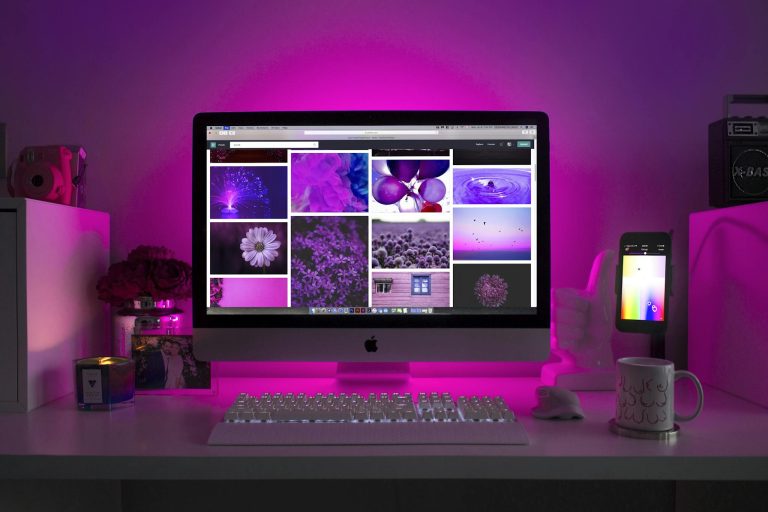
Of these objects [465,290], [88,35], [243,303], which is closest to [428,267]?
[465,290]

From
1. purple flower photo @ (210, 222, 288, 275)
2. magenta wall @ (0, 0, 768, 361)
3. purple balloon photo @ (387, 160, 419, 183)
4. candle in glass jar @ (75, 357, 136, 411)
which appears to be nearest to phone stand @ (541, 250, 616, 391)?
magenta wall @ (0, 0, 768, 361)

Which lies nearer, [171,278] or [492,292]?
[492,292]

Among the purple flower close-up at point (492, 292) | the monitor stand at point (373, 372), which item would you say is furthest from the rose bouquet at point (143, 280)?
the purple flower close-up at point (492, 292)

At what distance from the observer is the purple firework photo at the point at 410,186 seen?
43.0 inches

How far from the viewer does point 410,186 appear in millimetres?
1092

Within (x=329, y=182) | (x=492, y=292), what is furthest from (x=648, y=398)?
(x=329, y=182)

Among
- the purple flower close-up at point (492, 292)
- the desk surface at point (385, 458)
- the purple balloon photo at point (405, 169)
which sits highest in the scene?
the purple balloon photo at point (405, 169)

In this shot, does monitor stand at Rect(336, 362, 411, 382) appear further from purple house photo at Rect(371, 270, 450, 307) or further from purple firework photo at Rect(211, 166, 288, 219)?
purple firework photo at Rect(211, 166, 288, 219)

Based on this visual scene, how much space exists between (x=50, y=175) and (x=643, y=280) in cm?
122

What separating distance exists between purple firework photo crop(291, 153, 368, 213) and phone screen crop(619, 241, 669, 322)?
569mm

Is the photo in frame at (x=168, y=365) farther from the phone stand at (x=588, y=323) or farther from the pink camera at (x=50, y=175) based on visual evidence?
the phone stand at (x=588, y=323)

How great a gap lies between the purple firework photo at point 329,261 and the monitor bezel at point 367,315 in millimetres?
37

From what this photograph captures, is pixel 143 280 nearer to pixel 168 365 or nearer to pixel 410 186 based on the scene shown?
pixel 168 365

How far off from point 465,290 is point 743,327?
0.52 m
